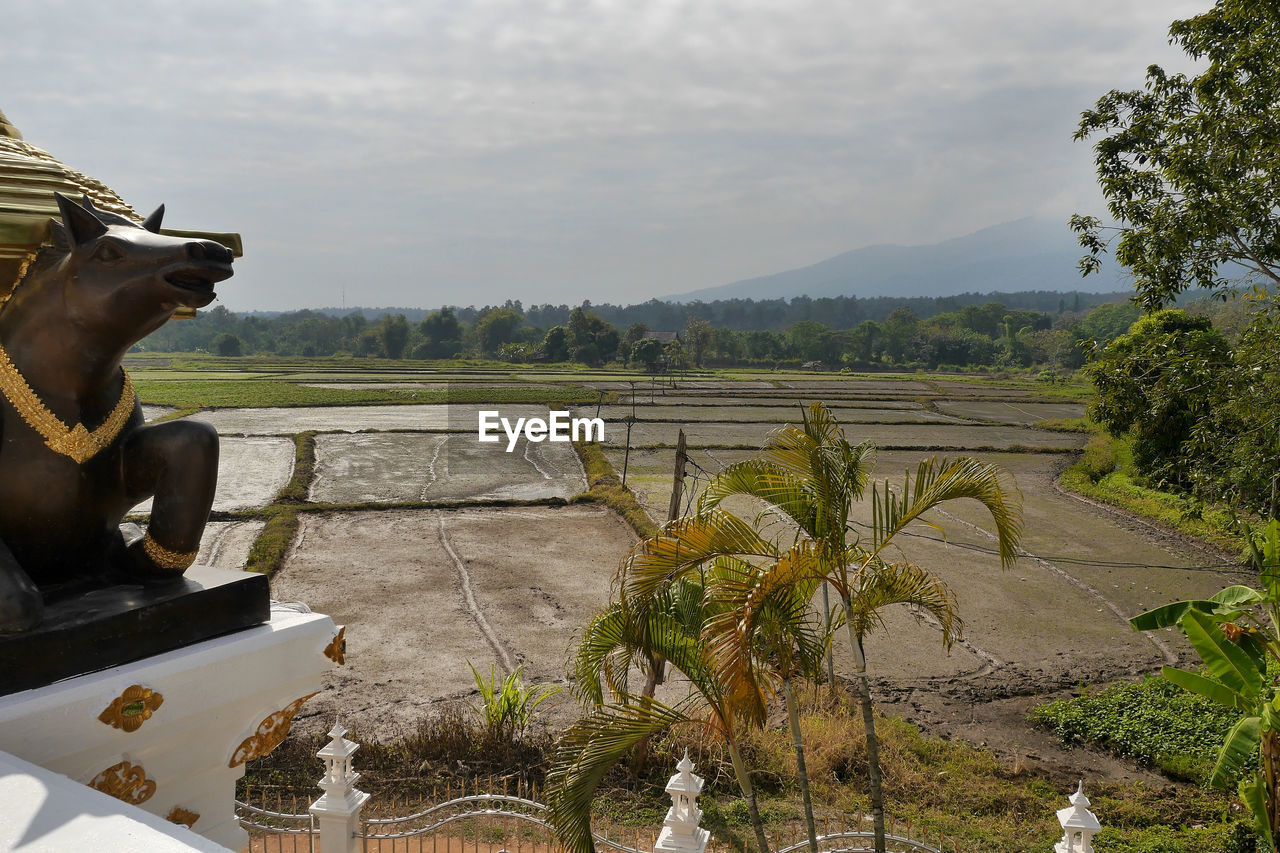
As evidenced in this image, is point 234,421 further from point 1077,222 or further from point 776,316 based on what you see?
point 776,316

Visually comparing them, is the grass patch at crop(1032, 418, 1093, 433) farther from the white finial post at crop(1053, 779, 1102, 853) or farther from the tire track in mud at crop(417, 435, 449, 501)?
the white finial post at crop(1053, 779, 1102, 853)

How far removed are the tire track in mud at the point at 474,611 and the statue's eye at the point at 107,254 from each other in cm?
710

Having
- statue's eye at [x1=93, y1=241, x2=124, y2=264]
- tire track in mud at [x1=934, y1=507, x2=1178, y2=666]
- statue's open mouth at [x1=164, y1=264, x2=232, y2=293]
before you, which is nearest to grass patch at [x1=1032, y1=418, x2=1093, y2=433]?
tire track in mud at [x1=934, y1=507, x2=1178, y2=666]

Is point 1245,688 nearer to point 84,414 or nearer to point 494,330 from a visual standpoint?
point 84,414

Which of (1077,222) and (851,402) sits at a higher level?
(1077,222)

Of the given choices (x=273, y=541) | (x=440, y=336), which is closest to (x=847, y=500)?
(x=273, y=541)

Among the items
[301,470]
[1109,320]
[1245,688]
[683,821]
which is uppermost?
[1109,320]

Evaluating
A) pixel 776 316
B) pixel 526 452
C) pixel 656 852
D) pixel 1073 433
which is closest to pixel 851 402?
pixel 1073 433

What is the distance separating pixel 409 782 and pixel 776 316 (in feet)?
441

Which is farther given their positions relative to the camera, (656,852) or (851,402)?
(851,402)

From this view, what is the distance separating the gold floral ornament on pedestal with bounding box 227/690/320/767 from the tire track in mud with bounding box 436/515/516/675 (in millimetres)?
6332

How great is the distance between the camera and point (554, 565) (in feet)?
41.2

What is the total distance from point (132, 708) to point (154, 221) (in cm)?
114

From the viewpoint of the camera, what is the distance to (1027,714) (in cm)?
804
